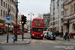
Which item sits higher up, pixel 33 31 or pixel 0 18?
pixel 0 18

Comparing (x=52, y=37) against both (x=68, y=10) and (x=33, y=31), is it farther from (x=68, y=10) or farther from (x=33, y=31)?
(x=68, y=10)

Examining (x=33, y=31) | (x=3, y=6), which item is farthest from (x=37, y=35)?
(x=3, y=6)

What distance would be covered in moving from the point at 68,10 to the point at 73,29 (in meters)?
5.94

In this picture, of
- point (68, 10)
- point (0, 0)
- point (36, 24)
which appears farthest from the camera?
point (0, 0)

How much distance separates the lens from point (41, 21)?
95.8 ft

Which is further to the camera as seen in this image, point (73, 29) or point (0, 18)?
point (0, 18)

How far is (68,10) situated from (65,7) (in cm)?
149

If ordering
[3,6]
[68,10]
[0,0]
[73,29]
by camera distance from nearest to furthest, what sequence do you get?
[73,29] → [68,10] → [0,0] → [3,6]

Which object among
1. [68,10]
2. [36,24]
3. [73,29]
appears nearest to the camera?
[36,24]

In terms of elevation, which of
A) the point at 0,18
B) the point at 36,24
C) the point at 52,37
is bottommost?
the point at 52,37

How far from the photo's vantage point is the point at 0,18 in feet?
154

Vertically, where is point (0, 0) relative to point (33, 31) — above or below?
above

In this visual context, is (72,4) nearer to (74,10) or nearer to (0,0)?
(74,10)

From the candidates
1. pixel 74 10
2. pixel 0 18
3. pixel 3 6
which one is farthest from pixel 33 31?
pixel 3 6
